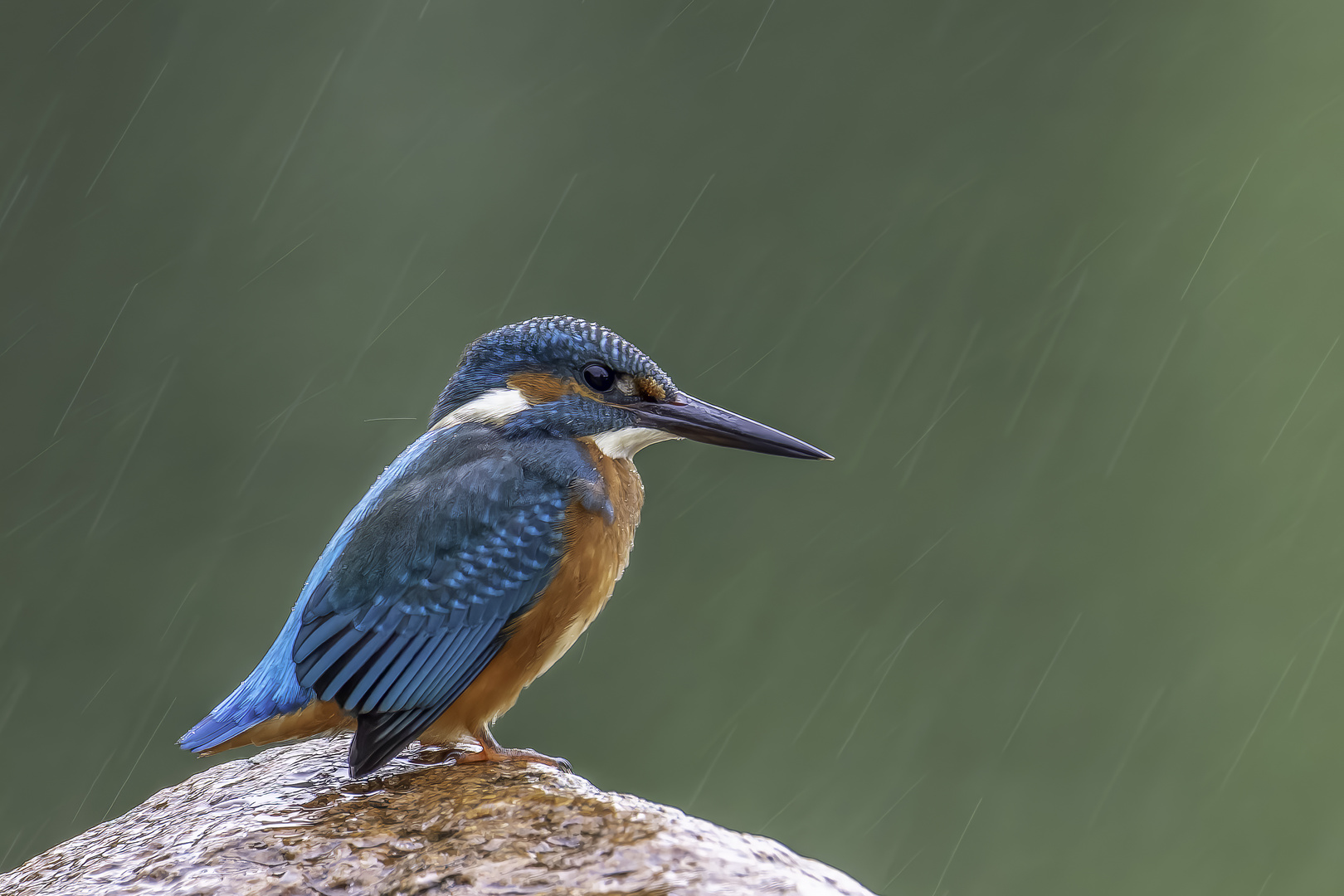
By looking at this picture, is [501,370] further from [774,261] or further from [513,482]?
[774,261]

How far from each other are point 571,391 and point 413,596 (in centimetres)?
55

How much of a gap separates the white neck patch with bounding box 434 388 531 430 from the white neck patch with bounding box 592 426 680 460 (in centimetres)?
17

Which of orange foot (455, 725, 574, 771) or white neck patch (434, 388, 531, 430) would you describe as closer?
orange foot (455, 725, 574, 771)

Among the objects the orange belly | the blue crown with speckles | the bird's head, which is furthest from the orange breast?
the blue crown with speckles

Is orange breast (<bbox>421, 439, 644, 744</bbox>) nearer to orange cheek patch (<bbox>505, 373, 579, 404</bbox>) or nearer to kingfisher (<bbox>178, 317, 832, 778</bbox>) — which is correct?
kingfisher (<bbox>178, 317, 832, 778</bbox>)

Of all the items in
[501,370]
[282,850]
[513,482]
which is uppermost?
[501,370]

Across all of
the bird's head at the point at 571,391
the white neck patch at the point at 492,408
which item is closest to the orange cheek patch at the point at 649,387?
the bird's head at the point at 571,391

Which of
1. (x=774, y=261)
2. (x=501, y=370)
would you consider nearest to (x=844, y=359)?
(x=774, y=261)

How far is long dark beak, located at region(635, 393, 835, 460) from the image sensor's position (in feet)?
8.55

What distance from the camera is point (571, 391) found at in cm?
258

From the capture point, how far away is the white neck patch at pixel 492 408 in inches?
101

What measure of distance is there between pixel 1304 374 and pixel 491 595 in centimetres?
857

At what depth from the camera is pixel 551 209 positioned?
9812mm

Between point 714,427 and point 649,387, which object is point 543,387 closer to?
point 649,387
